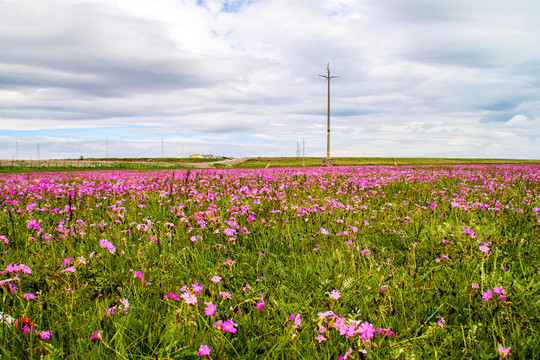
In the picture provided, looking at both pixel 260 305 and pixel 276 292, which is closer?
pixel 260 305

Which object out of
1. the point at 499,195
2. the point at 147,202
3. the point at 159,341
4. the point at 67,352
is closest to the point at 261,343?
the point at 159,341

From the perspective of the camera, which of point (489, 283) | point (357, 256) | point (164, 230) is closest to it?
point (489, 283)

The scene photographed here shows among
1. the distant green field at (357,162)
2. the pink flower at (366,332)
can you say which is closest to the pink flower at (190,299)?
the pink flower at (366,332)

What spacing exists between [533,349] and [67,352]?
2.78 meters

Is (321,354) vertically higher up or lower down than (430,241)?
lower down

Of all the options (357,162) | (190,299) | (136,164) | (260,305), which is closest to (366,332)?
(260,305)

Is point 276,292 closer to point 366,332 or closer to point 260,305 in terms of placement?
point 260,305

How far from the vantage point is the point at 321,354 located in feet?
5.96

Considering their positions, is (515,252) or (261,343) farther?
(515,252)

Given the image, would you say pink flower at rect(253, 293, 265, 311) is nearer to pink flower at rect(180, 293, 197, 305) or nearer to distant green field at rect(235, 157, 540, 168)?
pink flower at rect(180, 293, 197, 305)

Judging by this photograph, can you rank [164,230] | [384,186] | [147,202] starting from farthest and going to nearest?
[384,186] → [147,202] → [164,230]

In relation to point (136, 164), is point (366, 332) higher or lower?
lower

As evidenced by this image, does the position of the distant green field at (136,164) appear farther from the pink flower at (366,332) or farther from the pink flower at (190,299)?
the pink flower at (366,332)

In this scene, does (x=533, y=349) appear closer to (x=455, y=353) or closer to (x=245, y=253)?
(x=455, y=353)
